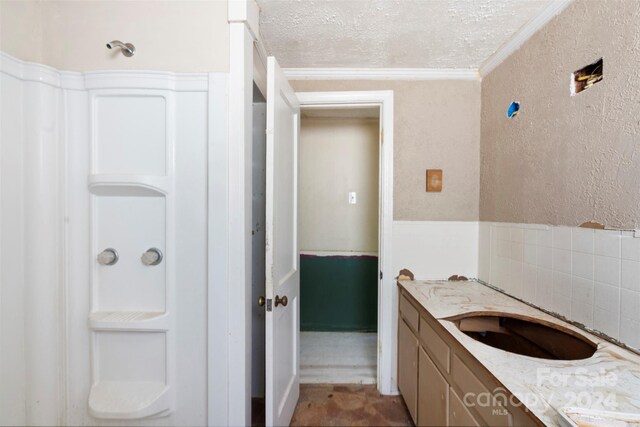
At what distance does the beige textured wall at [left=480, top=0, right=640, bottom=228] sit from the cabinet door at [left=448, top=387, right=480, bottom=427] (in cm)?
88

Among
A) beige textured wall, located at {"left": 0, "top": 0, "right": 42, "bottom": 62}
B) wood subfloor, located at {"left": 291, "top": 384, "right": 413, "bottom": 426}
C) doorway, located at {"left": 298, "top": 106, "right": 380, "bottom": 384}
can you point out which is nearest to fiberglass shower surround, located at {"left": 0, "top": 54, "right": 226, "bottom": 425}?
beige textured wall, located at {"left": 0, "top": 0, "right": 42, "bottom": 62}

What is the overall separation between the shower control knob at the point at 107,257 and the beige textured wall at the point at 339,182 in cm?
194

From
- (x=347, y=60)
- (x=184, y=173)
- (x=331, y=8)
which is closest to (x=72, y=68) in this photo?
(x=184, y=173)

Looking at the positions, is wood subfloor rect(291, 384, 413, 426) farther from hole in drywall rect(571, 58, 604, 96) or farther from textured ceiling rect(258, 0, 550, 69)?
textured ceiling rect(258, 0, 550, 69)

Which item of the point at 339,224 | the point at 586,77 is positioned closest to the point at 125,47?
the point at 586,77

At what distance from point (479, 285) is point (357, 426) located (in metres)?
1.18

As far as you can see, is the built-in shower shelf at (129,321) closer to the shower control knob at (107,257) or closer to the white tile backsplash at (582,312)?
the shower control knob at (107,257)

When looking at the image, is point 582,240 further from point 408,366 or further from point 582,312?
point 408,366

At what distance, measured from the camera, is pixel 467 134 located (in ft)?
6.01

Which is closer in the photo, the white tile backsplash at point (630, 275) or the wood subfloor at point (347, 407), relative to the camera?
the white tile backsplash at point (630, 275)

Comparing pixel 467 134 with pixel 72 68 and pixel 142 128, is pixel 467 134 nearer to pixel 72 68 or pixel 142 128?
pixel 142 128

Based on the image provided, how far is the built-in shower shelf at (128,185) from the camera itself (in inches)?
42.4

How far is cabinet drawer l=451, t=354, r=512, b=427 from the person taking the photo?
781 mm

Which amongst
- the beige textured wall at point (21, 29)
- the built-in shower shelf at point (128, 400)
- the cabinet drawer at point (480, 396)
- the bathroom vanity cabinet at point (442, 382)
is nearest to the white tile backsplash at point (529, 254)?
the bathroom vanity cabinet at point (442, 382)
